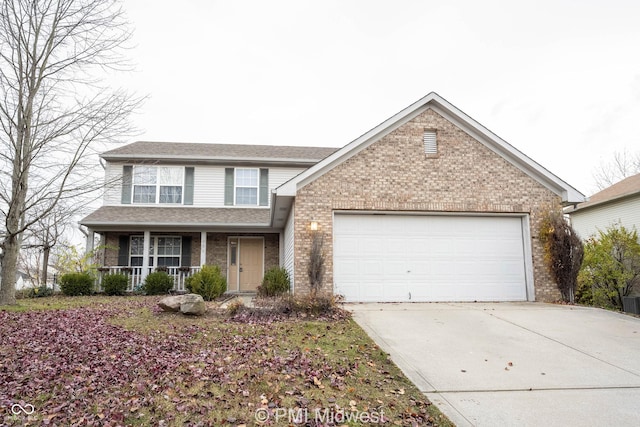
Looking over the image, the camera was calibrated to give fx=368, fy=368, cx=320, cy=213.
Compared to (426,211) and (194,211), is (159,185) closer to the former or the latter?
(194,211)

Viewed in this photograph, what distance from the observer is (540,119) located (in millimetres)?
31906

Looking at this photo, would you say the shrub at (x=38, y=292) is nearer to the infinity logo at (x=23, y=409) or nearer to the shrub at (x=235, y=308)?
the shrub at (x=235, y=308)

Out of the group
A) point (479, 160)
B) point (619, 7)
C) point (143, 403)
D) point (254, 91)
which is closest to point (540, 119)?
point (619, 7)

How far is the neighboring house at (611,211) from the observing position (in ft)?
39.5

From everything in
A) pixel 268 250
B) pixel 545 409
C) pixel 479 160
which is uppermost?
pixel 479 160

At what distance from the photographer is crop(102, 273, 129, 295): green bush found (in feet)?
43.7

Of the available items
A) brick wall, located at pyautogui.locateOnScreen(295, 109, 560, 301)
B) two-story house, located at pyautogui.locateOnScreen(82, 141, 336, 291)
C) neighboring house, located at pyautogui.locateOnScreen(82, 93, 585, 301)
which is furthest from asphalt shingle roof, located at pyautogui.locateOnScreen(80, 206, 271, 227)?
brick wall, located at pyautogui.locateOnScreen(295, 109, 560, 301)

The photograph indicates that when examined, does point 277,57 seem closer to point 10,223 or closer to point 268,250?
point 268,250

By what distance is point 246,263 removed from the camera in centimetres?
1552

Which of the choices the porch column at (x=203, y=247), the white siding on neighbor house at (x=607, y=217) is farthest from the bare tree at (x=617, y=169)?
the porch column at (x=203, y=247)

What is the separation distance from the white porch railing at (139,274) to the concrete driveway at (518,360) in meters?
8.42

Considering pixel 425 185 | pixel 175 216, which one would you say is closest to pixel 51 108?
pixel 175 216

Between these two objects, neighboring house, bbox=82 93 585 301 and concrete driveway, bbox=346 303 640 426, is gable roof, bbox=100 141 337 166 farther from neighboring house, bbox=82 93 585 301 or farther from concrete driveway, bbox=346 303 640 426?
concrete driveway, bbox=346 303 640 426

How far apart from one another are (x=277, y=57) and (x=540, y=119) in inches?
997
